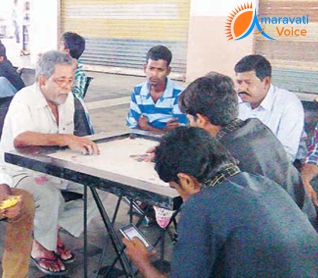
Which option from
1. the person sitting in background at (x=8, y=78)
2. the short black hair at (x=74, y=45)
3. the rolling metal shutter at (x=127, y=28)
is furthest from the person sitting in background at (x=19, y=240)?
the rolling metal shutter at (x=127, y=28)

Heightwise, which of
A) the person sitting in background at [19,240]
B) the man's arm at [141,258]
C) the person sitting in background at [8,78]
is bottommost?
the person sitting in background at [19,240]

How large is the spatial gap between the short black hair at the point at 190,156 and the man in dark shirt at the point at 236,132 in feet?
1.67

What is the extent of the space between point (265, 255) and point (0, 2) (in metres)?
16.9

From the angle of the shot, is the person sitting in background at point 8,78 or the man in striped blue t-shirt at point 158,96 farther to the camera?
the person sitting in background at point 8,78

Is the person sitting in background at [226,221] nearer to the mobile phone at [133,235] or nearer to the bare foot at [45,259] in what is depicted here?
the mobile phone at [133,235]

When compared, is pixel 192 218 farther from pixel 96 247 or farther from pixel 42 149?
pixel 96 247

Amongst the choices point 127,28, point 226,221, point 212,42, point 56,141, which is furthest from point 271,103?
point 127,28

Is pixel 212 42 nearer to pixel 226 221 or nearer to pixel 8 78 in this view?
→ pixel 8 78

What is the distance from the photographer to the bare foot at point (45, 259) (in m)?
3.41

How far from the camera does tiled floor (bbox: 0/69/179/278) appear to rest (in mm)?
3611

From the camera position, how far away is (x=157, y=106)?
4301 millimetres

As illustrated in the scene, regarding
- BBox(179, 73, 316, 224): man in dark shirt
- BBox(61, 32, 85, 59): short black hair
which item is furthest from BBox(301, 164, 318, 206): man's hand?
BBox(61, 32, 85, 59): short black hair

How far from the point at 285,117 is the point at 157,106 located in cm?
110

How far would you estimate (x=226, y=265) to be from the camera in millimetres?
A: 1728
